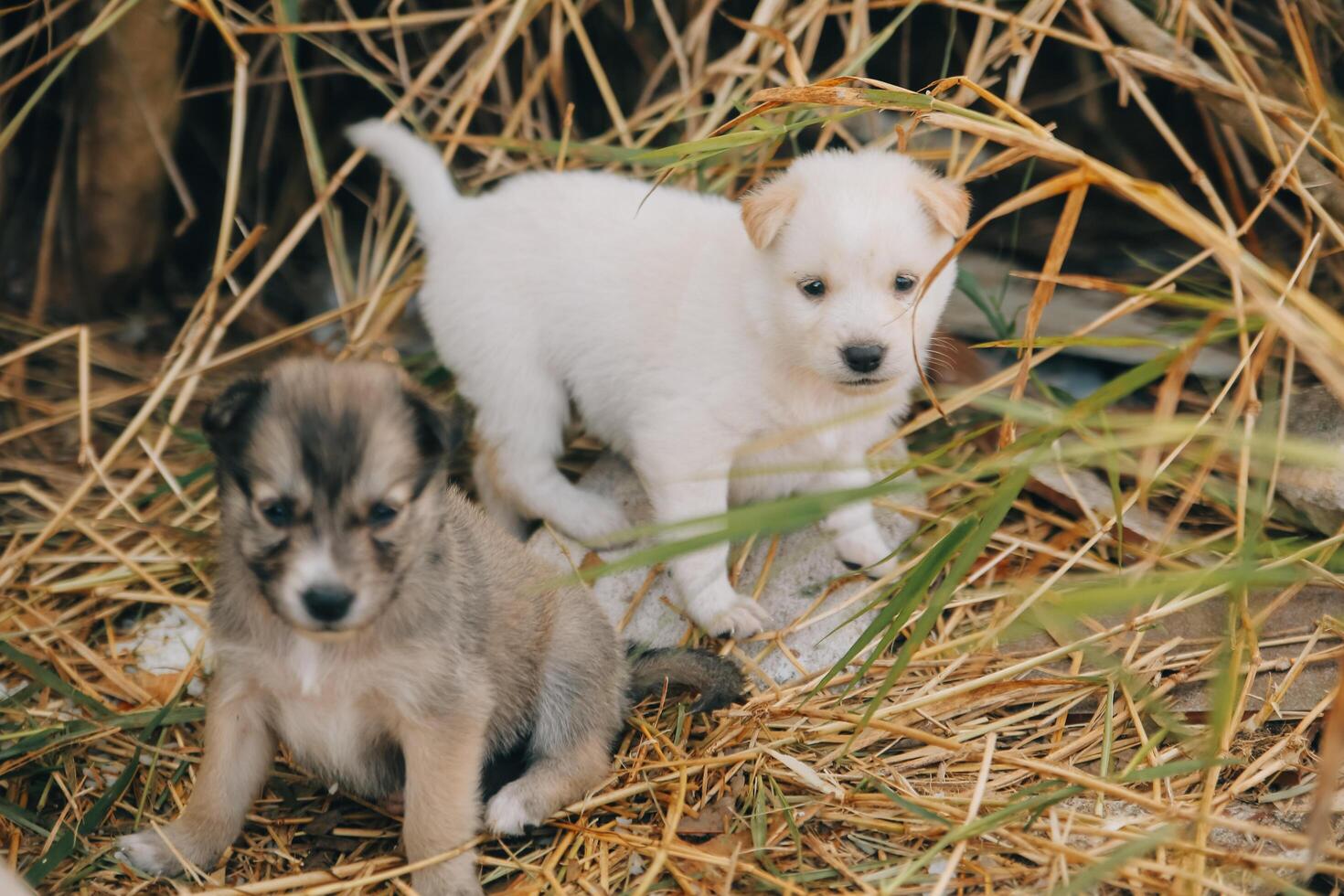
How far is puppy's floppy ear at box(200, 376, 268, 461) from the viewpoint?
105 inches

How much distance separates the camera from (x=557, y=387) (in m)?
4.29

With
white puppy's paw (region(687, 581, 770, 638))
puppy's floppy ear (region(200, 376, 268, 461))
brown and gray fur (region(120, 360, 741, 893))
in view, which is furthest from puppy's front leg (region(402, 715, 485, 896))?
white puppy's paw (region(687, 581, 770, 638))

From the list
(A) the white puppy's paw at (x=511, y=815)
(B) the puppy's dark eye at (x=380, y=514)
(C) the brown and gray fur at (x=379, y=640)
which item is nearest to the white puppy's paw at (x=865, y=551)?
(C) the brown and gray fur at (x=379, y=640)

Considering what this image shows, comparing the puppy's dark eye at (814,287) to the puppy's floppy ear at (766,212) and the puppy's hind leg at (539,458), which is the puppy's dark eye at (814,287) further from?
the puppy's hind leg at (539,458)

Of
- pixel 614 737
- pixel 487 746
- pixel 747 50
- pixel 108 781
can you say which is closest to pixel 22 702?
pixel 108 781

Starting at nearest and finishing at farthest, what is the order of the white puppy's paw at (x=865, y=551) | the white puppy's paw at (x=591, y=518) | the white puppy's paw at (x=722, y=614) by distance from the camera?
the white puppy's paw at (x=722, y=614) < the white puppy's paw at (x=865, y=551) < the white puppy's paw at (x=591, y=518)

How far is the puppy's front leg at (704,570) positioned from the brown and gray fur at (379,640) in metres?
0.43

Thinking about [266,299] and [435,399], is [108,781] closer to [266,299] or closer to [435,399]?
[435,399]

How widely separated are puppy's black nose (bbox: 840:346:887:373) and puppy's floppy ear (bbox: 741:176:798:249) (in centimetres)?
41

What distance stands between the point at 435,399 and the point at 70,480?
233 cm

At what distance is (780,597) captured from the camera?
4.12m

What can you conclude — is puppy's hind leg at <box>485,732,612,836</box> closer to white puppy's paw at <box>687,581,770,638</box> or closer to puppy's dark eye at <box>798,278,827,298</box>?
white puppy's paw at <box>687,581,770,638</box>

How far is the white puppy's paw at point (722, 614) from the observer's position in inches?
151

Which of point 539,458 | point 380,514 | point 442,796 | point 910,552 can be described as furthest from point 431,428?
point 910,552
